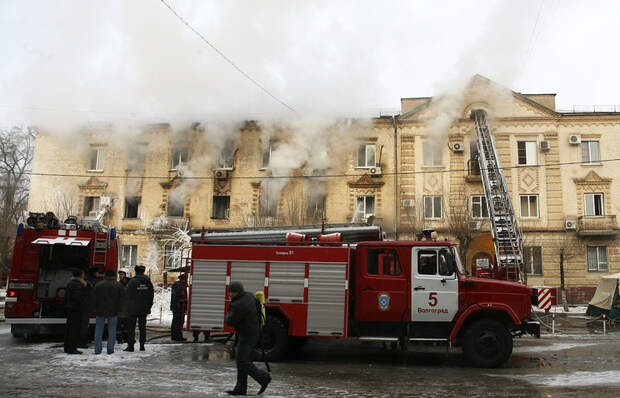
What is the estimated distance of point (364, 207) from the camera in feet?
88.4

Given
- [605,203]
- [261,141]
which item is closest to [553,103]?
[605,203]

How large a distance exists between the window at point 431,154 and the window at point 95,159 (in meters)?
19.3

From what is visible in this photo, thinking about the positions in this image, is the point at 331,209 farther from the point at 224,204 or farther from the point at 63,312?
the point at 63,312

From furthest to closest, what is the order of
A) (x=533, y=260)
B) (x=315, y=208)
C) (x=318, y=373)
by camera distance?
(x=315, y=208), (x=533, y=260), (x=318, y=373)

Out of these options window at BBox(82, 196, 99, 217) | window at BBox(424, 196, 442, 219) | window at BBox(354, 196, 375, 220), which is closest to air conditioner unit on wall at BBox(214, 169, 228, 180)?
window at BBox(82, 196, 99, 217)

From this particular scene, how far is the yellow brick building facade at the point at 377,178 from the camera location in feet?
83.7

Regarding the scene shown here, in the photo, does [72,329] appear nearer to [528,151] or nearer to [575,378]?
[575,378]

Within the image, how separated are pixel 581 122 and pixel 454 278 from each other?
22.3 meters

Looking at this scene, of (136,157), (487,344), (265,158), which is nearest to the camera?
(487,344)

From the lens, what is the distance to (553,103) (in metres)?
26.9

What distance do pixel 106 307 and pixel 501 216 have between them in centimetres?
1442

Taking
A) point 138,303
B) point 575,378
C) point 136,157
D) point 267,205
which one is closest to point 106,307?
point 138,303

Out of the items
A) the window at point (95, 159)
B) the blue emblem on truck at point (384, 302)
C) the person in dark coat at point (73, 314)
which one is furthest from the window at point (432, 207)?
the person in dark coat at point (73, 314)

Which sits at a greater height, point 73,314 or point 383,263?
point 383,263
